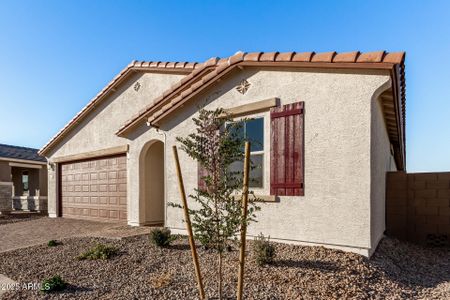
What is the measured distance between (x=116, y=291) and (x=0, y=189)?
17041 millimetres

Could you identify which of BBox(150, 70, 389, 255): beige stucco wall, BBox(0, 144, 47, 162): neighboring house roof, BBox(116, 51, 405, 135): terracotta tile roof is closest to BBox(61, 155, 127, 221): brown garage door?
BBox(116, 51, 405, 135): terracotta tile roof

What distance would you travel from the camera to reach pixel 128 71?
11727mm

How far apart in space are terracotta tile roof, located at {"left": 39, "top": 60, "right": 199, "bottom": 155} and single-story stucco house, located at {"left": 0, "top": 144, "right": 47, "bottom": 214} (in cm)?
608

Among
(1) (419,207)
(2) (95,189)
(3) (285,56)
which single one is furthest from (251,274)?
(2) (95,189)

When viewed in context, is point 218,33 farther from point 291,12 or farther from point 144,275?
point 144,275

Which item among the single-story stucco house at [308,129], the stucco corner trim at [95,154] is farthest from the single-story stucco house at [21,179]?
the single-story stucco house at [308,129]

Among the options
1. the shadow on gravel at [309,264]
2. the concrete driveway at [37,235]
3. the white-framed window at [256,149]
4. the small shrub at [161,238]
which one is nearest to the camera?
the shadow on gravel at [309,264]

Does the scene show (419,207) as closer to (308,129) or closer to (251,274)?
(308,129)

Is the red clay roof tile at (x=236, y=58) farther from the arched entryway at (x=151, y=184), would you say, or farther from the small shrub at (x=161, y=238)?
the arched entryway at (x=151, y=184)

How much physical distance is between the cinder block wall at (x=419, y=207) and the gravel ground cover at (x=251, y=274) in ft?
3.86

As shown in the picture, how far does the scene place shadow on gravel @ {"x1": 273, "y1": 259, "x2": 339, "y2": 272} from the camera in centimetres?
510

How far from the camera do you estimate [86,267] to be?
229 inches

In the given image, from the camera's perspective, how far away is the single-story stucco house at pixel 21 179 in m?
18.2

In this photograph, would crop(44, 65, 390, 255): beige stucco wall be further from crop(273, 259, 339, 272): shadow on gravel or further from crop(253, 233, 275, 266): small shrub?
crop(253, 233, 275, 266): small shrub
